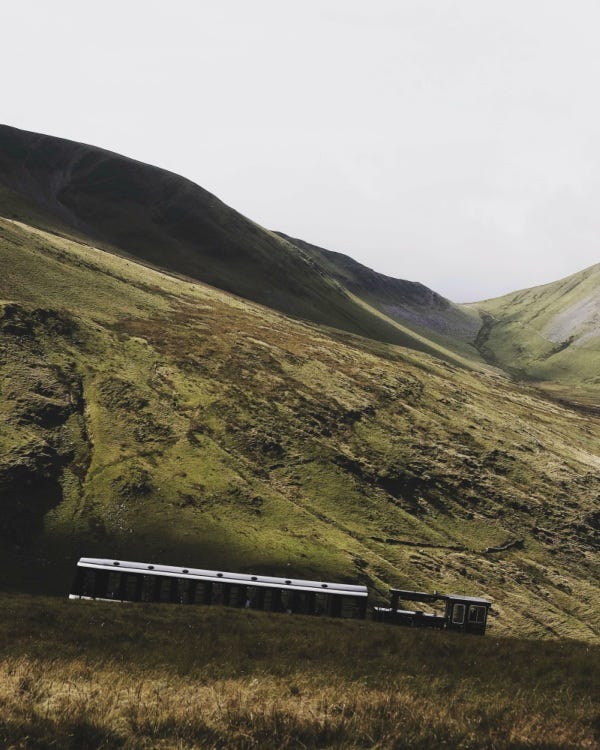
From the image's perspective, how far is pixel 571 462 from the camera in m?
119

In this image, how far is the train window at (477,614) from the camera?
5106cm

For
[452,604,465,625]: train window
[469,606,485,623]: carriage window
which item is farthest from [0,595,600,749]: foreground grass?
[469,606,485,623]: carriage window

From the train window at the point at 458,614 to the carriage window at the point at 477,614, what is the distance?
58 centimetres

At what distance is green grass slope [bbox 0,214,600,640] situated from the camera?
72438 mm

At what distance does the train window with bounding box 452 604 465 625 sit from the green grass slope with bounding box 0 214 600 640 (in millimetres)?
21466

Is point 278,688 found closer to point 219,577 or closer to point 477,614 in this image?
point 219,577

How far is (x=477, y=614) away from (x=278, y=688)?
3672 cm

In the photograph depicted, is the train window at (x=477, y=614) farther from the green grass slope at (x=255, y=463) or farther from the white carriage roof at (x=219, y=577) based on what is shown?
the green grass slope at (x=255, y=463)

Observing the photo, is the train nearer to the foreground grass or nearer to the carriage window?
the carriage window

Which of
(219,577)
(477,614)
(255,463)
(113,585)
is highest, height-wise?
(477,614)

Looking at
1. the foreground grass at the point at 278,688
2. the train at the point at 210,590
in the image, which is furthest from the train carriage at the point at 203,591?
the foreground grass at the point at 278,688

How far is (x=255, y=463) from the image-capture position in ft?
297

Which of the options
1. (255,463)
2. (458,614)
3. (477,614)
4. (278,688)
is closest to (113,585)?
(458,614)

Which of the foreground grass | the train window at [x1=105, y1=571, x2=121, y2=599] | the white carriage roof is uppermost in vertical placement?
the foreground grass
